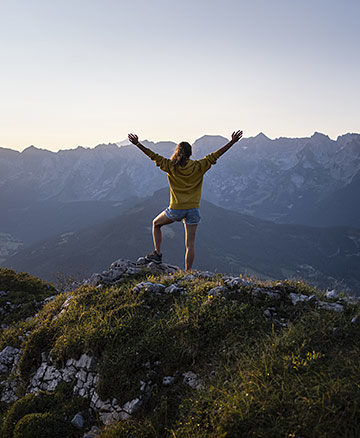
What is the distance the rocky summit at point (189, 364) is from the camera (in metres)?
3.44

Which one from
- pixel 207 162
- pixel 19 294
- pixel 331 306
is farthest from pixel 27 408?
pixel 207 162

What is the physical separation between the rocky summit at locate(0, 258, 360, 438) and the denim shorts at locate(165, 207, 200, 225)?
6.40 ft

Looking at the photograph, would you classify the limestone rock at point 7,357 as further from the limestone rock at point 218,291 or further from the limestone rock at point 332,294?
the limestone rock at point 332,294

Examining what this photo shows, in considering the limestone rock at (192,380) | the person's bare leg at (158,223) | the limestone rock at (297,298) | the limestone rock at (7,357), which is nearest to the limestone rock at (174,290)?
the limestone rock at (192,380)

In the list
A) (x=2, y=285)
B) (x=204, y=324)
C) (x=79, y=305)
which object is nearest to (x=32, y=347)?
(x=79, y=305)

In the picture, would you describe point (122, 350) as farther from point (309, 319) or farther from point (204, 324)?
point (309, 319)

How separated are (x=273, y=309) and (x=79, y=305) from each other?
4256 millimetres

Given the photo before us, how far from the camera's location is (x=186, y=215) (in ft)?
27.8

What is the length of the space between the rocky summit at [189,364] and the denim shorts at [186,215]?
6.40 ft

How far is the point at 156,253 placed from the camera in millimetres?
9742

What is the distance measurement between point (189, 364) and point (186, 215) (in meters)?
4.48

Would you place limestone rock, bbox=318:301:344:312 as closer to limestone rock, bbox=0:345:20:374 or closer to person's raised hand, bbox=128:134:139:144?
person's raised hand, bbox=128:134:139:144

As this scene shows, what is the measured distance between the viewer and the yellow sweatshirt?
8.10 meters

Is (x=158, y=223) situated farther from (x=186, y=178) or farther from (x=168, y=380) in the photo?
(x=168, y=380)
